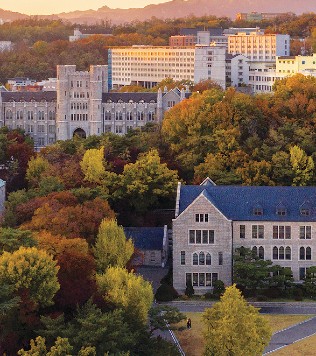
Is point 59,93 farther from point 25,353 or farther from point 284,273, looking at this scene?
point 25,353

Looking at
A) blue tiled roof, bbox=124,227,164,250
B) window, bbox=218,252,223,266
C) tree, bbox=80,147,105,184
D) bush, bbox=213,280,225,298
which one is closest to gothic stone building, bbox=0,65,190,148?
tree, bbox=80,147,105,184

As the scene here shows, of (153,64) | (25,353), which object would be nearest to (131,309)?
(25,353)

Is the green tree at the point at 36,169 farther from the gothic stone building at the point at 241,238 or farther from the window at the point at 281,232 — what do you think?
the window at the point at 281,232

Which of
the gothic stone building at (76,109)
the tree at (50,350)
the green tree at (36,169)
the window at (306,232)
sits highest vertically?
the gothic stone building at (76,109)

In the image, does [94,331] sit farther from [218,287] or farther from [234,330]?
[218,287]

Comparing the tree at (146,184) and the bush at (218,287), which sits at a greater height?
the tree at (146,184)

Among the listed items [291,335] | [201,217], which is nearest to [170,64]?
[201,217]

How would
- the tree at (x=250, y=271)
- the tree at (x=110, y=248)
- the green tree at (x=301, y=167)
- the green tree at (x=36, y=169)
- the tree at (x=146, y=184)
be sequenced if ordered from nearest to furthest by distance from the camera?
the tree at (x=110, y=248) < the tree at (x=250, y=271) < the tree at (x=146, y=184) < the green tree at (x=301, y=167) < the green tree at (x=36, y=169)

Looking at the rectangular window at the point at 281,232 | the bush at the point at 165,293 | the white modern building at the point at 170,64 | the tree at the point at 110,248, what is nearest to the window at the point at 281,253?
the rectangular window at the point at 281,232
